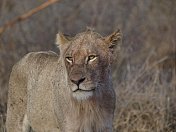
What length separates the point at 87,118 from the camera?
4094 mm

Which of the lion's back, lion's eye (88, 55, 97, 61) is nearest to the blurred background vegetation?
the lion's back

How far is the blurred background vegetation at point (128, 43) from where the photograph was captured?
6.37 meters

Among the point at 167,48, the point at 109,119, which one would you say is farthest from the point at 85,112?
the point at 167,48

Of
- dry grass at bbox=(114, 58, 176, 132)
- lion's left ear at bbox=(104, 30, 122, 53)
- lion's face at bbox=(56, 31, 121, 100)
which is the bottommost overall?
dry grass at bbox=(114, 58, 176, 132)

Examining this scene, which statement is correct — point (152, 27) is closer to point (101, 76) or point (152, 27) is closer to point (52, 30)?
point (52, 30)

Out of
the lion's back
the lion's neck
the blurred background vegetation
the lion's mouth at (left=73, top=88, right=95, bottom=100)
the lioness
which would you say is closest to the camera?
the lion's mouth at (left=73, top=88, right=95, bottom=100)

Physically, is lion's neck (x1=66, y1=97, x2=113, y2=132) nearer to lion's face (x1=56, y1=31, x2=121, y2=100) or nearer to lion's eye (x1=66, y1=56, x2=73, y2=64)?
lion's face (x1=56, y1=31, x2=121, y2=100)

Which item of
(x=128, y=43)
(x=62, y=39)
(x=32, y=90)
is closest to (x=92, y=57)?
(x=62, y=39)

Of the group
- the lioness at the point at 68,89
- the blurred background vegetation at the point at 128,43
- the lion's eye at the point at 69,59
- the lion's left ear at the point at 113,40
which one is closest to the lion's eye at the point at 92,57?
the lioness at the point at 68,89

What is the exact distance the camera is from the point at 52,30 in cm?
950

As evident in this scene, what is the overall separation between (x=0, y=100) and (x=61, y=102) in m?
2.63

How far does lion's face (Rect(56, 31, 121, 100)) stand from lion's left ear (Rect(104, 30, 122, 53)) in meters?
0.02

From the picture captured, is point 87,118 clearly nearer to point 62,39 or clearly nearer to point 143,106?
point 62,39

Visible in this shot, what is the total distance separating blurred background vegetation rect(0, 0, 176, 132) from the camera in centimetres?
637
